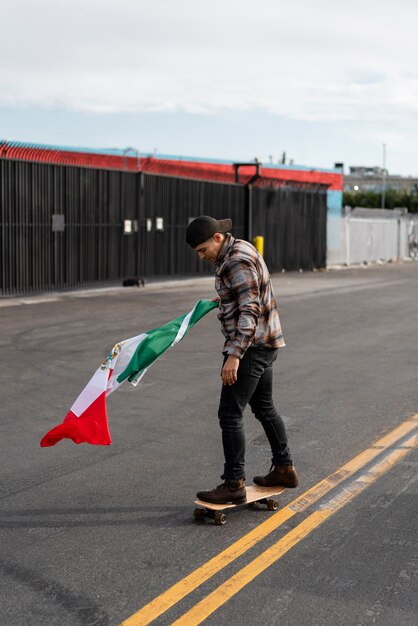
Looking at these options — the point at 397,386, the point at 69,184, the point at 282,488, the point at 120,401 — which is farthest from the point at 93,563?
the point at 69,184

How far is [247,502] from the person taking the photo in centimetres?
572

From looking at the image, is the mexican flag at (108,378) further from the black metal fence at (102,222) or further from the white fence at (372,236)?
the white fence at (372,236)

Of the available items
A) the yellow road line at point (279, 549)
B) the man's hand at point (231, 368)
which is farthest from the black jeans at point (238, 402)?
the yellow road line at point (279, 549)

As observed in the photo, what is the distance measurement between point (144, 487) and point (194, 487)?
0.34 metres

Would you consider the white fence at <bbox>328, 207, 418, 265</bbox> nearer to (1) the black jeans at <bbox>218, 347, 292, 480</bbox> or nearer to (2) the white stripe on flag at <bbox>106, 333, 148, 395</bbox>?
(2) the white stripe on flag at <bbox>106, 333, 148, 395</bbox>

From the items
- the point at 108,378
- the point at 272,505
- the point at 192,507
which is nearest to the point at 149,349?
the point at 108,378

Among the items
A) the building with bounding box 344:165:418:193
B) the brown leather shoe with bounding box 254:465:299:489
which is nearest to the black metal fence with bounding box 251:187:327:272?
the brown leather shoe with bounding box 254:465:299:489

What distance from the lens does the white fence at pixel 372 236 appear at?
1598 inches

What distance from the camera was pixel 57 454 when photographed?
23.5 feet

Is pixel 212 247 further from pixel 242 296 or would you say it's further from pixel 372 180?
pixel 372 180

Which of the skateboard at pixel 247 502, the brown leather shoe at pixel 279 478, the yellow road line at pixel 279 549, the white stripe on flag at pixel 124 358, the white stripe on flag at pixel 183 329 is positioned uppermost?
the white stripe on flag at pixel 183 329

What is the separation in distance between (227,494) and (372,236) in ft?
130

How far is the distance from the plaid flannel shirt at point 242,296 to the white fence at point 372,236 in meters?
34.7

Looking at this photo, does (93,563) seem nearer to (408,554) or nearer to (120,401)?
(408,554)
